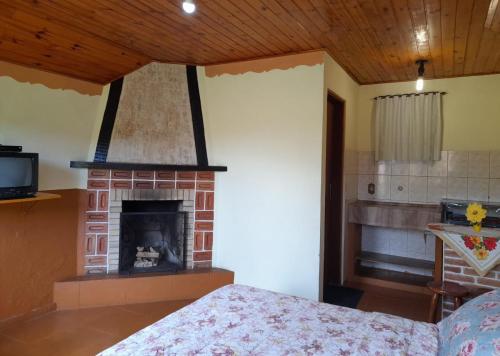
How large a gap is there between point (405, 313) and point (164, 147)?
2.64 metres

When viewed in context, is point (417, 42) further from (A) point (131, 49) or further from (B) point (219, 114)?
(A) point (131, 49)

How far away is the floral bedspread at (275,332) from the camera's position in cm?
129

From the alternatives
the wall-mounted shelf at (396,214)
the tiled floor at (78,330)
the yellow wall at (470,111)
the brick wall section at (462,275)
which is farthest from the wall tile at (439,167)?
the tiled floor at (78,330)

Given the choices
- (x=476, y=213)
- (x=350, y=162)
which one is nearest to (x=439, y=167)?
(x=350, y=162)

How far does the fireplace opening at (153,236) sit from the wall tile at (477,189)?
2911 mm

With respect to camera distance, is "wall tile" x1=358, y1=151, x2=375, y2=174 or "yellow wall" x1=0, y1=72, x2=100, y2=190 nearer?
"yellow wall" x1=0, y1=72, x2=100, y2=190

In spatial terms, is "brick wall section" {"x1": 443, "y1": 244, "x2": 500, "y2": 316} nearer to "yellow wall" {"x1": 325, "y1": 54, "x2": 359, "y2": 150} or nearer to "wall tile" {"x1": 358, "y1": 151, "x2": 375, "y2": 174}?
"yellow wall" {"x1": 325, "y1": 54, "x2": 359, "y2": 150}

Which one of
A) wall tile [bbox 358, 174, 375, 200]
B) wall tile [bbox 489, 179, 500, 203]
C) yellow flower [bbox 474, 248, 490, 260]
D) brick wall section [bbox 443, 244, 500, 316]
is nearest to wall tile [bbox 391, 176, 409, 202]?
wall tile [bbox 358, 174, 375, 200]

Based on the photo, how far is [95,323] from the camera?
8.97 feet

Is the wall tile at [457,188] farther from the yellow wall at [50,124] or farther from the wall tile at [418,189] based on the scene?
the yellow wall at [50,124]

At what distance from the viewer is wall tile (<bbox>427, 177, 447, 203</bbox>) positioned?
3754 mm

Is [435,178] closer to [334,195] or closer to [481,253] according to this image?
[334,195]

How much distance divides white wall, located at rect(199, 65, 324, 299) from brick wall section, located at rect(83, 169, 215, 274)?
106mm

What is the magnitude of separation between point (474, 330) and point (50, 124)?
121 inches
